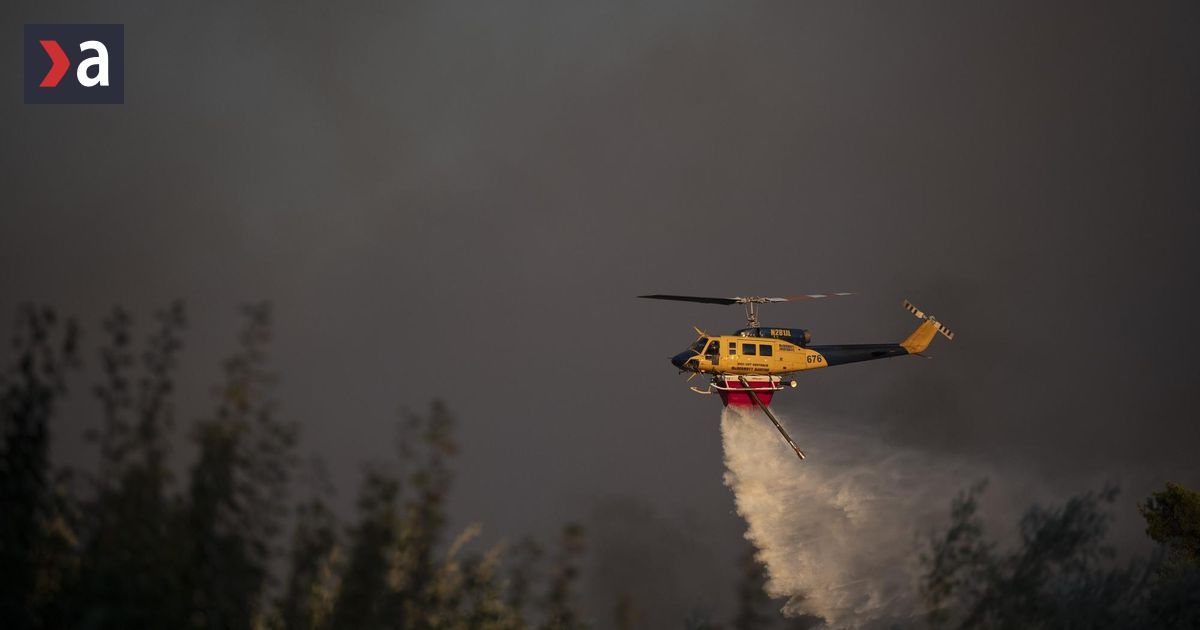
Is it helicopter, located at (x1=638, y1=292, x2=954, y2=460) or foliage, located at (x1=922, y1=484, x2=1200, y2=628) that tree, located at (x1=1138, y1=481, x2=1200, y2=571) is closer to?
helicopter, located at (x1=638, y1=292, x2=954, y2=460)

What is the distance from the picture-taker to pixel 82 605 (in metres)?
21.5

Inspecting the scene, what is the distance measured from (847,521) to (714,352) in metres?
38.1

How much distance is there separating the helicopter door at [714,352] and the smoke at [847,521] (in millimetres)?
27018

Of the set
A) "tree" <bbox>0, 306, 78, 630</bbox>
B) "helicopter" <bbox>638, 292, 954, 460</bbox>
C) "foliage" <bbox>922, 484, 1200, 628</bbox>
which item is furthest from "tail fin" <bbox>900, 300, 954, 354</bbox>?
"tree" <bbox>0, 306, 78, 630</bbox>

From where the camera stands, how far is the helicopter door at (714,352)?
71.9 metres

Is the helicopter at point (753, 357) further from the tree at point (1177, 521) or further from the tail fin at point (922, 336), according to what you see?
the tree at point (1177, 521)

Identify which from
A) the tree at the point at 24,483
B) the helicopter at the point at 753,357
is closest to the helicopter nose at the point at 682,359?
the helicopter at the point at 753,357

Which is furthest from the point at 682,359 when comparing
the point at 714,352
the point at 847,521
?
the point at 847,521

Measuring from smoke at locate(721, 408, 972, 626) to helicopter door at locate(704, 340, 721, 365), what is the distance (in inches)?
1064

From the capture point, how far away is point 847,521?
104 meters

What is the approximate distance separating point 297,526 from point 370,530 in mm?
2005

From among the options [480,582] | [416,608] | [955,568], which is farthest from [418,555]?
[955,568]

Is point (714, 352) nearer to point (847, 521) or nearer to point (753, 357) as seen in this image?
point (753, 357)

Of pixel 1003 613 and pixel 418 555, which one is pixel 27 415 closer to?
pixel 418 555
